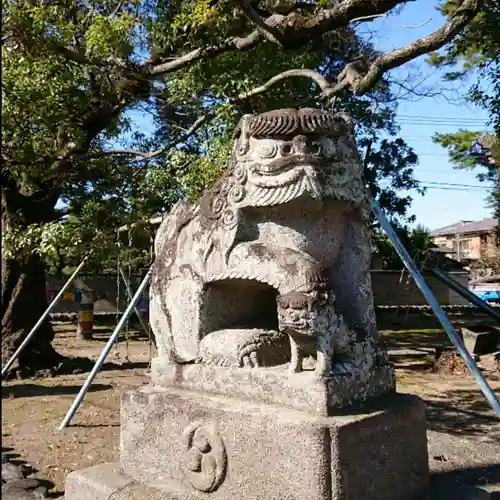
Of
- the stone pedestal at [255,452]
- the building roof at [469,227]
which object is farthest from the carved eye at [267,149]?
the building roof at [469,227]

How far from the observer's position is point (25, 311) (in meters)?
8.44

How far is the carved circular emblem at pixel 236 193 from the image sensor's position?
111 inches

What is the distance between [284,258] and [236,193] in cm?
43

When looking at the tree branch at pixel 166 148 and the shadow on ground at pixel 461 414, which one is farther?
the tree branch at pixel 166 148

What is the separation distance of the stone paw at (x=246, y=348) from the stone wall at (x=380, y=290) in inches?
477

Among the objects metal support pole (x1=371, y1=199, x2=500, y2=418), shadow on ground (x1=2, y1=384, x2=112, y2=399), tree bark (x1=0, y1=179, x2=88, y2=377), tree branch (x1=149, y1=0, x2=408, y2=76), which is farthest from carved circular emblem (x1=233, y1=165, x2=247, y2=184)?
tree bark (x1=0, y1=179, x2=88, y2=377)

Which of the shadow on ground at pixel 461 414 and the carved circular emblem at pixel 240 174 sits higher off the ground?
the carved circular emblem at pixel 240 174

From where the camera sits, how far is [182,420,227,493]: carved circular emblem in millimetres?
2590

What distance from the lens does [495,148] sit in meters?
12.9

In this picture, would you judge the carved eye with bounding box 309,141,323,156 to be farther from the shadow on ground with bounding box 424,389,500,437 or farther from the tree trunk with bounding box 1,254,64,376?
the tree trunk with bounding box 1,254,64,376

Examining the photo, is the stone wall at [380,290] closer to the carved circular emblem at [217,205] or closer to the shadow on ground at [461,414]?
the shadow on ground at [461,414]

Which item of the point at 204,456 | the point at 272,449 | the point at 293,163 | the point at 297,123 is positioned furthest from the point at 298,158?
the point at 204,456

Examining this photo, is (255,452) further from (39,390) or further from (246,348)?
(39,390)

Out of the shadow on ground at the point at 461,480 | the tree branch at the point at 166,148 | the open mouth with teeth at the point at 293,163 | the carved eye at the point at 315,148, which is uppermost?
the tree branch at the point at 166,148
